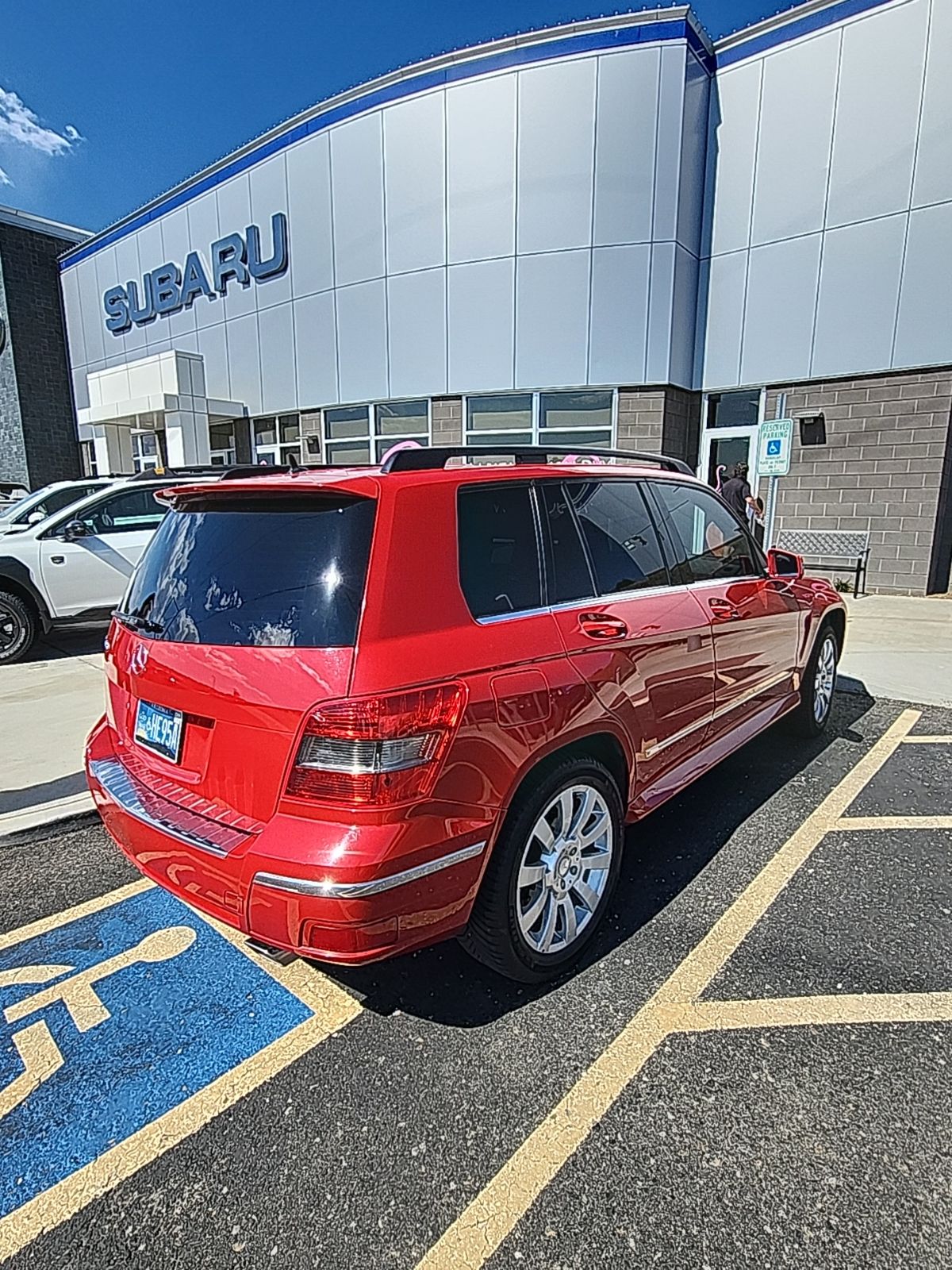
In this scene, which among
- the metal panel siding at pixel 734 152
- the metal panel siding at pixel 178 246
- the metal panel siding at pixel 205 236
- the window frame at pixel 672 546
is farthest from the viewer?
the metal panel siding at pixel 178 246

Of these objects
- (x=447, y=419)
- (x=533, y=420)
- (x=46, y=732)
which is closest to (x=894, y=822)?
(x=46, y=732)

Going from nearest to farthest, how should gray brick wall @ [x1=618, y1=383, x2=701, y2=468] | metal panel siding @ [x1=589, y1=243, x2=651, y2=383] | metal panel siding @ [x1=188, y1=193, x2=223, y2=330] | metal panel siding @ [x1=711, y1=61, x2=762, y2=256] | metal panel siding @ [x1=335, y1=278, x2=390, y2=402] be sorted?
metal panel siding @ [x1=711, y1=61, x2=762, y2=256] → metal panel siding @ [x1=589, y1=243, x2=651, y2=383] → gray brick wall @ [x1=618, y1=383, x2=701, y2=468] → metal panel siding @ [x1=335, y1=278, x2=390, y2=402] → metal panel siding @ [x1=188, y1=193, x2=223, y2=330]

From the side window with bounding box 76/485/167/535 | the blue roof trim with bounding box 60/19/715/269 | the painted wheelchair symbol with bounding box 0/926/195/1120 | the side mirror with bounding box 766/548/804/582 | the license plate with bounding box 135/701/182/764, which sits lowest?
the painted wheelchair symbol with bounding box 0/926/195/1120

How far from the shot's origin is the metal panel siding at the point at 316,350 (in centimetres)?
1434

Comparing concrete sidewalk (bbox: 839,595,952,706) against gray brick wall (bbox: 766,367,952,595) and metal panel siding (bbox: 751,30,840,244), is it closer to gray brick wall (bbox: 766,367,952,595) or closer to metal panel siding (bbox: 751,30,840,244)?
gray brick wall (bbox: 766,367,952,595)

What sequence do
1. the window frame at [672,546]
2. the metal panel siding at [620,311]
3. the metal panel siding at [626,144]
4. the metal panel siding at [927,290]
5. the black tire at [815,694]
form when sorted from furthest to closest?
1. the metal panel siding at [620,311]
2. the metal panel siding at [626,144]
3. the metal panel siding at [927,290]
4. the black tire at [815,694]
5. the window frame at [672,546]

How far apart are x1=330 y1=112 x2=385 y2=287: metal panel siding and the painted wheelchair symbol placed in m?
13.3

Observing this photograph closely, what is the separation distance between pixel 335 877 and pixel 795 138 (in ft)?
43.1

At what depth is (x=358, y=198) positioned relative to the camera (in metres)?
13.3

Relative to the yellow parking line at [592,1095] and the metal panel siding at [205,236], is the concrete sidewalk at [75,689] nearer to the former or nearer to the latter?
the yellow parking line at [592,1095]

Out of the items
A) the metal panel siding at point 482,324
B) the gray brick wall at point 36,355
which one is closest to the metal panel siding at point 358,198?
the metal panel siding at point 482,324

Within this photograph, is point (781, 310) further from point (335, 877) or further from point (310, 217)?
point (335, 877)

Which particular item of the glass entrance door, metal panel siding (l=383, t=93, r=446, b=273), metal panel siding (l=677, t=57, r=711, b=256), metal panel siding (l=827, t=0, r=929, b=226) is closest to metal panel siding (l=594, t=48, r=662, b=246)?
metal panel siding (l=677, t=57, r=711, b=256)

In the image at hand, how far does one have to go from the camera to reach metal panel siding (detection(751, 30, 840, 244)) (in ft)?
34.1
